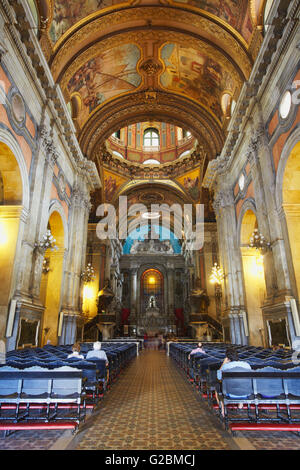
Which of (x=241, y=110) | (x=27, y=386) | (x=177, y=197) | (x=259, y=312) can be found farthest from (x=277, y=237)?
(x=177, y=197)

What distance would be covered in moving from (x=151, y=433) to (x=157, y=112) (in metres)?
16.4

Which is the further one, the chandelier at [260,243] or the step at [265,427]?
the chandelier at [260,243]

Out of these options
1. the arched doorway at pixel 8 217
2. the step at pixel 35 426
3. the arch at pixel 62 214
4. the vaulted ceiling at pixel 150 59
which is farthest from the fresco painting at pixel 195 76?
the step at pixel 35 426

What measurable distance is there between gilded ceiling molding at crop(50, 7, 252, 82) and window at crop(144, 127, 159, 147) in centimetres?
1413

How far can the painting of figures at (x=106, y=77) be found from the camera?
12516 millimetres

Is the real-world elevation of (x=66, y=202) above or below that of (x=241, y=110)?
below

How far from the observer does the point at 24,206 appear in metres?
8.31

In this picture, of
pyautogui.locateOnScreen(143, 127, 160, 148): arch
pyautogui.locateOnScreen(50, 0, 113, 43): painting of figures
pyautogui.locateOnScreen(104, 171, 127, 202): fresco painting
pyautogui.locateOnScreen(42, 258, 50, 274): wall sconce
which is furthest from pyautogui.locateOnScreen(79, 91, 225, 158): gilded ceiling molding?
pyautogui.locateOnScreen(143, 127, 160, 148): arch

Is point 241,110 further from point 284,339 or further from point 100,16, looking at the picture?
point 284,339

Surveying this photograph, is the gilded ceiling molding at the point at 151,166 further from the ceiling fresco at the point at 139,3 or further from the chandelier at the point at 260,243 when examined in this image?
the chandelier at the point at 260,243

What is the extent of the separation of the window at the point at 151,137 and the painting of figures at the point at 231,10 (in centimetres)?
1567

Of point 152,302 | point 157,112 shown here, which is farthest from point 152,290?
point 157,112

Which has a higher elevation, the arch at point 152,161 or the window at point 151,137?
the window at point 151,137

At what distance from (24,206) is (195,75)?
1046cm
